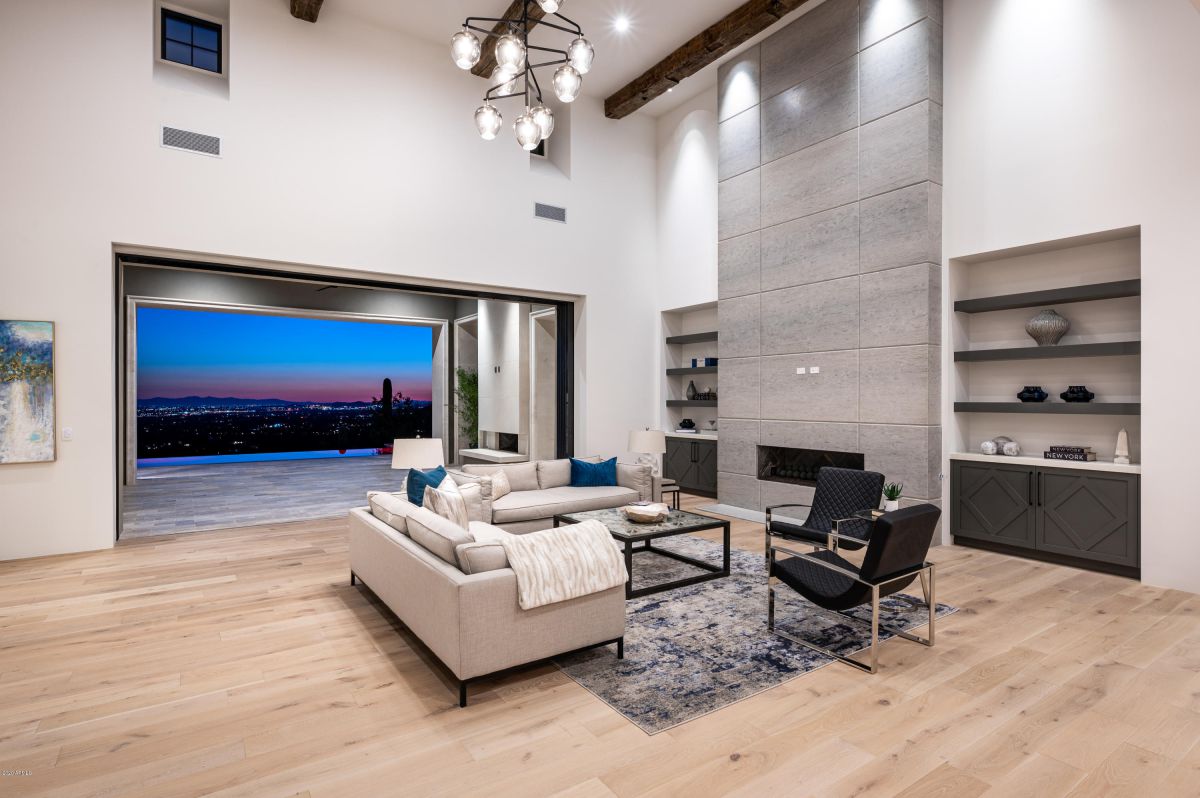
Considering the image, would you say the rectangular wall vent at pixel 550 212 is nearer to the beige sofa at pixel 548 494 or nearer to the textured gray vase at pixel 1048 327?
the beige sofa at pixel 548 494

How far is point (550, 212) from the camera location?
25.6 ft

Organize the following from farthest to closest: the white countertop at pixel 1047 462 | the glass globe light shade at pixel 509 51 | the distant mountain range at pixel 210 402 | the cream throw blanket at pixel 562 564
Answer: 1. the distant mountain range at pixel 210 402
2. the white countertop at pixel 1047 462
3. the glass globe light shade at pixel 509 51
4. the cream throw blanket at pixel 562 564

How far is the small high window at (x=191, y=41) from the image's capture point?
5.83 meters

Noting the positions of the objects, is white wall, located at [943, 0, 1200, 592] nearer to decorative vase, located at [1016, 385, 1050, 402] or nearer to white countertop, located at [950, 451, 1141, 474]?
white countertop, located at [950, 451, 1141, 474]

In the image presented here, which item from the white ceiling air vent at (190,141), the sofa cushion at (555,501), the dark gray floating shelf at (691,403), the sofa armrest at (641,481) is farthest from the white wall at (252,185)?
the sofa cushion at (555,501)

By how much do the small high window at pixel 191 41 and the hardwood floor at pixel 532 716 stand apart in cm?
501

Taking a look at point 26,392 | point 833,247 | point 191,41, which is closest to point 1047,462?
point 833,247

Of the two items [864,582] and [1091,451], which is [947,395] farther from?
[864,582]

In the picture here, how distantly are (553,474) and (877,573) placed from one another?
153 inches

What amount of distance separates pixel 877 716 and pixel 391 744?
6.70 feet

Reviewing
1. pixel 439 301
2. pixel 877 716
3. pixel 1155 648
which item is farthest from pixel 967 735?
pixel 439 301

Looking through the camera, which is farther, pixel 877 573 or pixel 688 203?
pixel 688 203

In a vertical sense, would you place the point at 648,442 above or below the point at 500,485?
above

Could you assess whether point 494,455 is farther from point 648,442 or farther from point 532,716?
point 532,716
